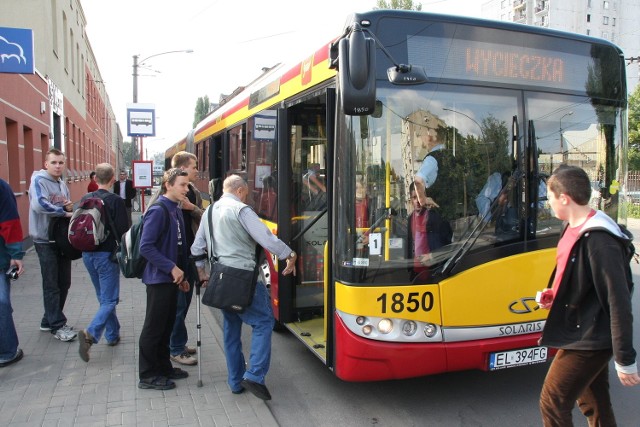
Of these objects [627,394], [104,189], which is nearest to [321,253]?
[104,189]

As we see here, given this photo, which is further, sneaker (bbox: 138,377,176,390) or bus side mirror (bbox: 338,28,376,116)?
sneaker (bbox: 138,377,176,390)

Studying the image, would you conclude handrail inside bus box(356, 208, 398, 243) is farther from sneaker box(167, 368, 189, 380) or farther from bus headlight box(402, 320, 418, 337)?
sneaker box(167, 368, 189, 380)

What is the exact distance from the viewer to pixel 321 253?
542 cm

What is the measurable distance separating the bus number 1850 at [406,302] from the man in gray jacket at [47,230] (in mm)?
3480

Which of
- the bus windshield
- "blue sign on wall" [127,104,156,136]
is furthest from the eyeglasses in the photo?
"blue sign on wall" [127,104,156,136]

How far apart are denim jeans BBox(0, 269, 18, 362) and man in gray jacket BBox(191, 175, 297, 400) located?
5.86 ft

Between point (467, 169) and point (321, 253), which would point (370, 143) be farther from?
point (321, 253)

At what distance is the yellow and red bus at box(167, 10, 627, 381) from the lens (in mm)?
3707

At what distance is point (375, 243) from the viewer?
3.75 m

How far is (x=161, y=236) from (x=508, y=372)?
330 cm

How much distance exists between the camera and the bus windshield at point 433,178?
373 cm

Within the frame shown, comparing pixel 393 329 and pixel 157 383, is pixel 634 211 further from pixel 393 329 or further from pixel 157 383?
pixel 157 383

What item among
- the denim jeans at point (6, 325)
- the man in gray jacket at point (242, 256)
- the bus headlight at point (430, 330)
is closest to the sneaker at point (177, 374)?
the man in gray jacket at point (242, 256)

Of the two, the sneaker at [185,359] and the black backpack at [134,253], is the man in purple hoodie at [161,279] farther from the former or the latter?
the sneaker at [185,359]
